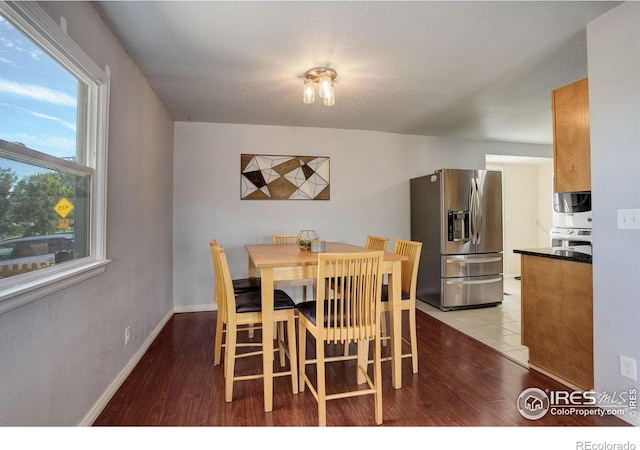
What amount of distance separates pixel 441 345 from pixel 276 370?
1457mm

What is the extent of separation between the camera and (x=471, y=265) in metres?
3.86

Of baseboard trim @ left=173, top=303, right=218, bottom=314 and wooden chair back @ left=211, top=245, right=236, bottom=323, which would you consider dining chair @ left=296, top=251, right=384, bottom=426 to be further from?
baseboard trim @ left=173, top=303, right=218, bottom=314

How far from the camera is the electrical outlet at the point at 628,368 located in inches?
65.6

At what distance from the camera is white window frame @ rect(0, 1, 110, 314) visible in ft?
3.90

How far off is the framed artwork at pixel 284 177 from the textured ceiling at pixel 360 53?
0.58 meters

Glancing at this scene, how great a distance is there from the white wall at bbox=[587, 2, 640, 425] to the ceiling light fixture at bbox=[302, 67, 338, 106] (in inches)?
64.8

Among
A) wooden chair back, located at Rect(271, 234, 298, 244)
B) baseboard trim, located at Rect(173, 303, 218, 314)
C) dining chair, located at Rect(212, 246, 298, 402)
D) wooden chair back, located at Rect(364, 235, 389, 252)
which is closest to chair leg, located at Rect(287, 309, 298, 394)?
dining chair, located at Rect(212, 246, 298, 402)

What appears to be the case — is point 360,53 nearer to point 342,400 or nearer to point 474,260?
point 342,400

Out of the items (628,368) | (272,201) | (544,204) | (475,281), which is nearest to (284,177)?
(272,201)

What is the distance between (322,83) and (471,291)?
119 inches

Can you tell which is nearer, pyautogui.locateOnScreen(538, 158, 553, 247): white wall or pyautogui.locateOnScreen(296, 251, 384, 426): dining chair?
pyautogui.locateOnScreen(296, 251, 384, 426): dining chair

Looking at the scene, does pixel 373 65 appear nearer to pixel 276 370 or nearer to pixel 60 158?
pixel 60 158

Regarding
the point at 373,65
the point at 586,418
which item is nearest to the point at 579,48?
the point at 373,65

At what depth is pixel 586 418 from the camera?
5.67 feet
